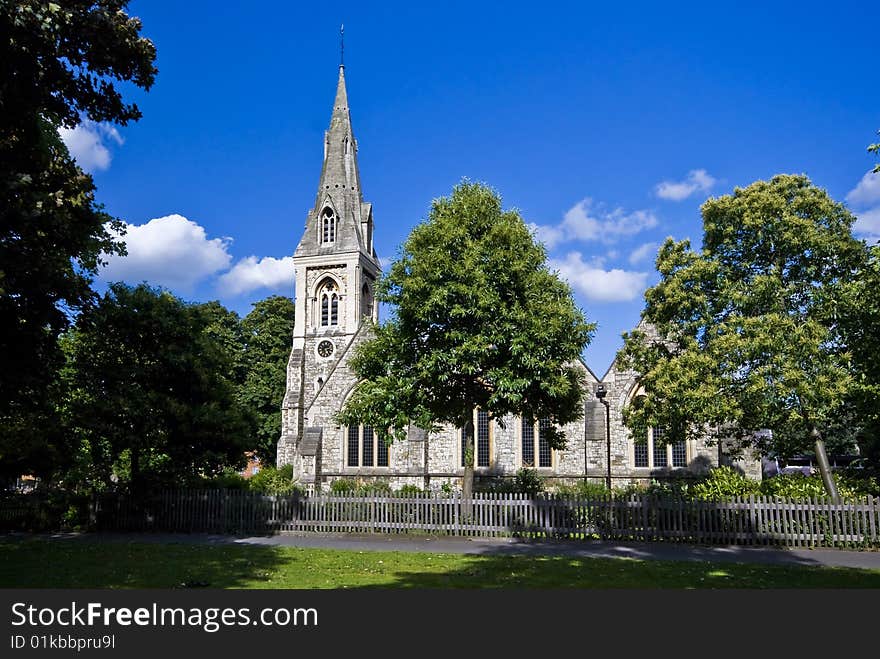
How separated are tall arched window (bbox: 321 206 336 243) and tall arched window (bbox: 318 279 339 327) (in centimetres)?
360

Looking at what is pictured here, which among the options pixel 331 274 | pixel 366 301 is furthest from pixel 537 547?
pixel 366 301

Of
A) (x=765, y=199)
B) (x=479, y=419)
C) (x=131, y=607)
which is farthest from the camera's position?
(x=479, y=419)

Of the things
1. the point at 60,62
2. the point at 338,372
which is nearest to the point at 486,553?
the point at 60,62

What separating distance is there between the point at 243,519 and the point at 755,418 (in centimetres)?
1659

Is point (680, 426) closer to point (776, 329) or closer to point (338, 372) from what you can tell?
point (776, 329)

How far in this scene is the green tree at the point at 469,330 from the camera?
20.5 metres

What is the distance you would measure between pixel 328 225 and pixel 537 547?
37947mm

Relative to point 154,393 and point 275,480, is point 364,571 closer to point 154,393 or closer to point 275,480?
point 154,393

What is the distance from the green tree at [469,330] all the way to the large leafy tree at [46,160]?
9.66 meters

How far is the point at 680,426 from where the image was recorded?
22.3 m

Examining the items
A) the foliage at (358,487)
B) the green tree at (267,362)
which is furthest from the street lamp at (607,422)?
the green tree at (267,362)

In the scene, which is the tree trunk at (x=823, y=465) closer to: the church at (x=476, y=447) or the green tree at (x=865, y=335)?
the green tree at (x=865, y=335)

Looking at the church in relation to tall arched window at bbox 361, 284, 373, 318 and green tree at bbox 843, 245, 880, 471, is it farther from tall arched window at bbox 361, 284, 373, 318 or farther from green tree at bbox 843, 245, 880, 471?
green tree at bbox 843, 245, 880, 471

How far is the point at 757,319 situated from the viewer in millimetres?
20234
